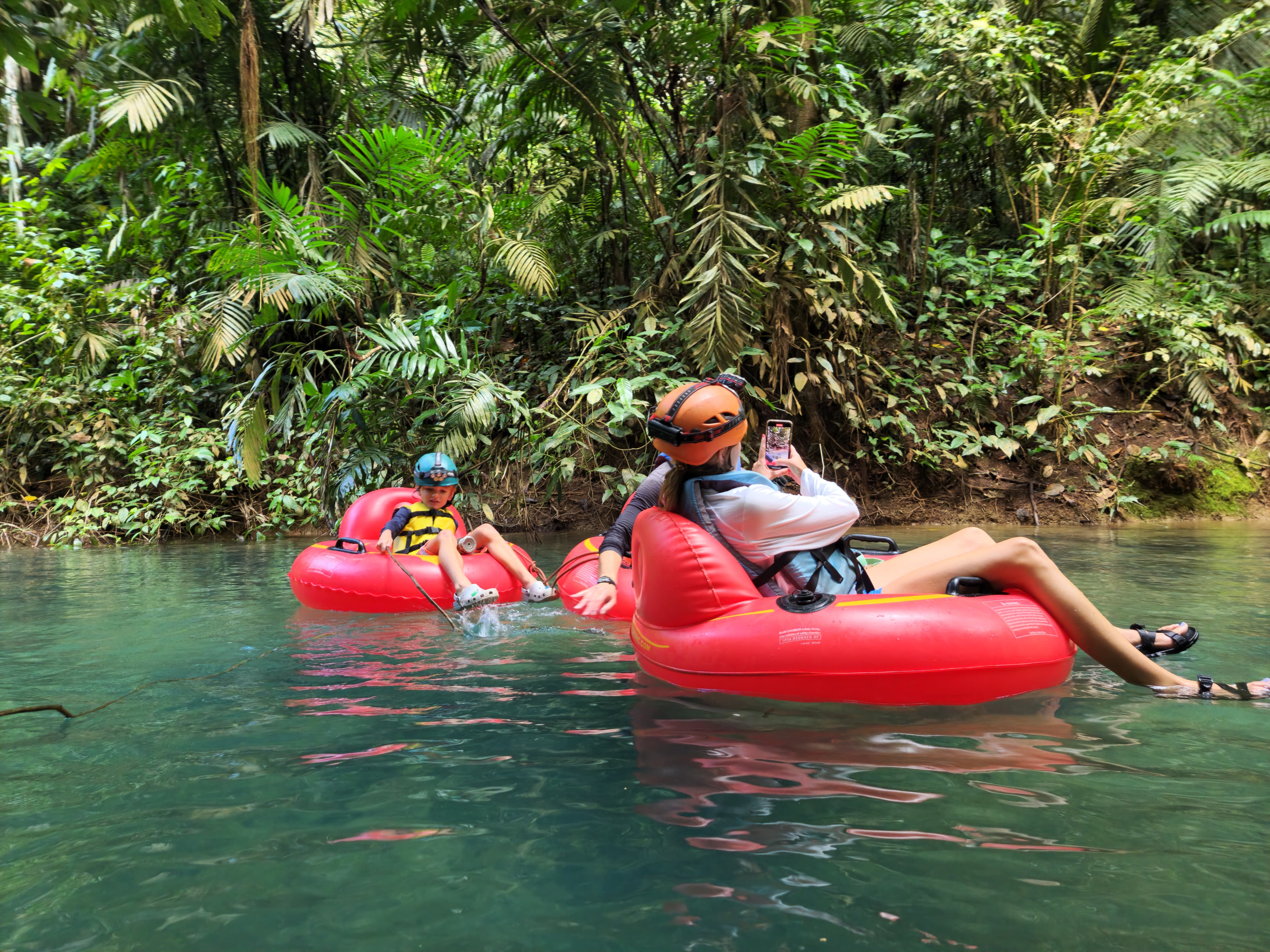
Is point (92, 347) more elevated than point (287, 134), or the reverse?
point (287, 134)

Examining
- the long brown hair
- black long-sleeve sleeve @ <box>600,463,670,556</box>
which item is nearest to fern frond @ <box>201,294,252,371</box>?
black long-sleeve sleeve @ <box>600,463,670,556</box>

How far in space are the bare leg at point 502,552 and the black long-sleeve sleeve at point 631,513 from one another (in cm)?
Result: 107

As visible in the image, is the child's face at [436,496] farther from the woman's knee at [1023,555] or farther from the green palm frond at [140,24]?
the green palm frond at [140,24]

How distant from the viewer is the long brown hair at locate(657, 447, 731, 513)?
3645 mm

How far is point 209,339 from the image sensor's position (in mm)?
8711

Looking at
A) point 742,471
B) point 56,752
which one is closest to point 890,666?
point 742,471

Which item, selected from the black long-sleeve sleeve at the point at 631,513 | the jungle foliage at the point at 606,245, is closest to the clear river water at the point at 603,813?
the black long-sleeve sleeve at the point at 631,513

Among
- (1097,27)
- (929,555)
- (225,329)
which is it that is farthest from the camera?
(1097,27)

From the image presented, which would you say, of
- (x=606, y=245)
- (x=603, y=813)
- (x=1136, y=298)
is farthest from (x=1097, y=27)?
(x=603, y=813)

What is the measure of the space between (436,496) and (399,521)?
0.33m

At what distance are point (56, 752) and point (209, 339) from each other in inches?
266

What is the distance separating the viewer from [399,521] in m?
6.30

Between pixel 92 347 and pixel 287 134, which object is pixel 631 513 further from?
pixel 92 347

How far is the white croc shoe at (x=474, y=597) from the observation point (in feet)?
17.9
